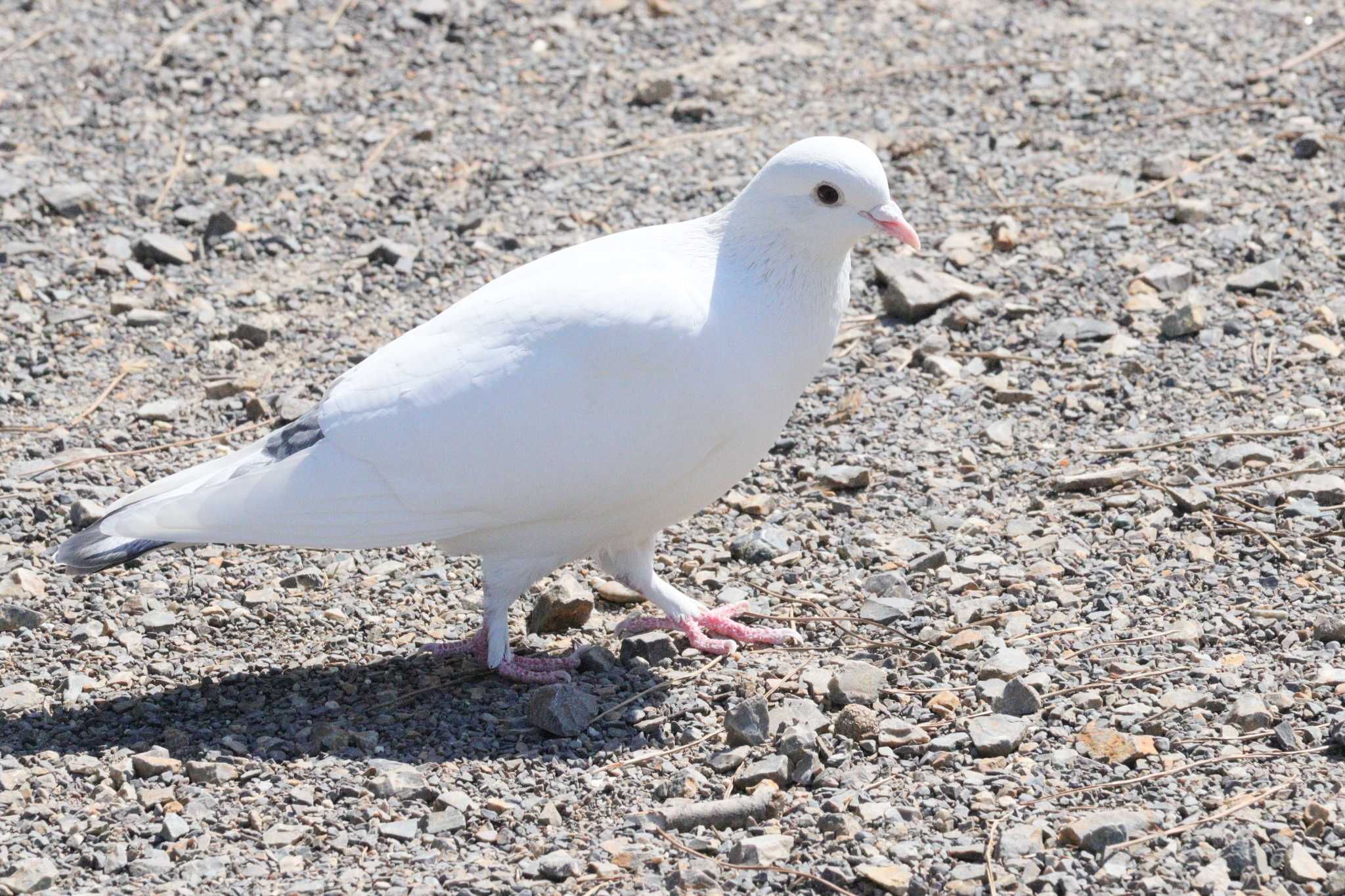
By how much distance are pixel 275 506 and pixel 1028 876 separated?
2241 mm

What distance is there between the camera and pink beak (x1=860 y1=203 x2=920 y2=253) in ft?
14.8

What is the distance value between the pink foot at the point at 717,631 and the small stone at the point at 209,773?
4.47ft

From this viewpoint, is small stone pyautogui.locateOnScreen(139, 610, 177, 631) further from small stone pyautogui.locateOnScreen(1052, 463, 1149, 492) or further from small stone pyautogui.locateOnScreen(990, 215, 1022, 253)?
small stone pyautogui.locateOnScreen(990, 215, 1022, 253)

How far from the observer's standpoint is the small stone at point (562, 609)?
5.05 metres

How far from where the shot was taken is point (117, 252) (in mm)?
7133

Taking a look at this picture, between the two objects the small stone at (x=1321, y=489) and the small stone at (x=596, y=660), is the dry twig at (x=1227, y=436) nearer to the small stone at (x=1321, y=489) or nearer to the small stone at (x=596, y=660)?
the small stone at (x=1321, y=489)

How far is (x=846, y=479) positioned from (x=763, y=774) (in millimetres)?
1715

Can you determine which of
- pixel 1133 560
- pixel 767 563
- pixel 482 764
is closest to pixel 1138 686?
pixel 1133 560

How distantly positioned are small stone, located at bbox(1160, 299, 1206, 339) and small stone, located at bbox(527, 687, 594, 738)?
3.00 metres

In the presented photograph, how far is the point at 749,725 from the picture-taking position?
4.24m

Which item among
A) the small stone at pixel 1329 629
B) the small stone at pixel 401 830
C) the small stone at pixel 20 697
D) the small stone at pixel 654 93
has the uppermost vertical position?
the small stone at pixel 654 93

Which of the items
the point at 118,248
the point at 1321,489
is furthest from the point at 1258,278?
the point at 118,248

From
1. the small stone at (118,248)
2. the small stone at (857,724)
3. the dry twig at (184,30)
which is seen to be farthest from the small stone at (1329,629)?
the dry twig at (184,30)

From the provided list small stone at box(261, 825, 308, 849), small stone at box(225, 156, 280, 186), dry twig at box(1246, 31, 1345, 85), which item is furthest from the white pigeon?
dry twig at box(1246, 31, 1345, 85)
